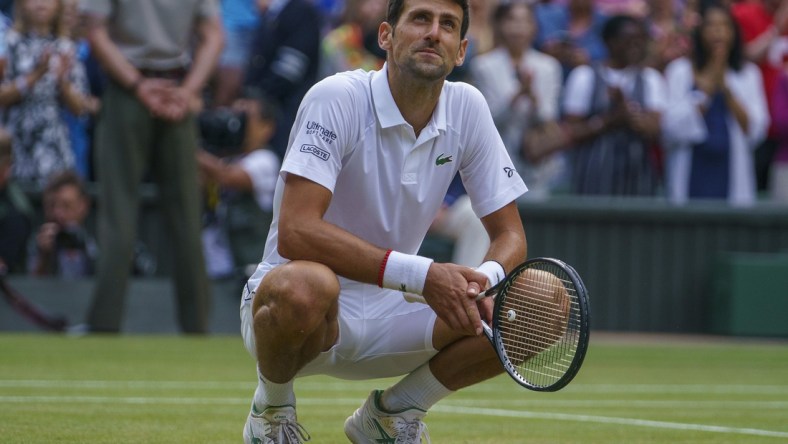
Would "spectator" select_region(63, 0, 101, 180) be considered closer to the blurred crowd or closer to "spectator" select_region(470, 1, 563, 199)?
the blurred crowd

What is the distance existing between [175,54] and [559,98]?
4297 millimetres

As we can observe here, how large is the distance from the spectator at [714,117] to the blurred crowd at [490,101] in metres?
0.01

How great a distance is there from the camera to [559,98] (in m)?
13.7

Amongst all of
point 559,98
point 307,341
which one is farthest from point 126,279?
point 307,341

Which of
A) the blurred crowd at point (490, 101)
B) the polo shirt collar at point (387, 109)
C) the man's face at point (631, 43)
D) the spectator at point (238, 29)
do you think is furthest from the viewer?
the spectator at point (238, 29)

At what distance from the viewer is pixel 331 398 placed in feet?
26.3

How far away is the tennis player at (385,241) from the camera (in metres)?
5.02

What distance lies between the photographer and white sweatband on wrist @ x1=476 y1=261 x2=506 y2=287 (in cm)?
515

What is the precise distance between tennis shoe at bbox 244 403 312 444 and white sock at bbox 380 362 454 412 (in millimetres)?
418

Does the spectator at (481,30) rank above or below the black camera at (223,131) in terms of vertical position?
above

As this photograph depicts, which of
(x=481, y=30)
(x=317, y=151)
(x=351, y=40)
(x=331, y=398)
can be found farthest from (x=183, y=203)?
(x=317, y=151)

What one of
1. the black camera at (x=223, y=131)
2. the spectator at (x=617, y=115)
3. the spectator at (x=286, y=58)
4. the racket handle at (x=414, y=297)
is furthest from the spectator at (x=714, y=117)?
the racket handle at (x=414, y=297)

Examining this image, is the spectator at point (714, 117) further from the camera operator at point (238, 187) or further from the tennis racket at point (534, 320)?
the tennis racket at point (534, 320)

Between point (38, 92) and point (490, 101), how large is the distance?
3.89 m
